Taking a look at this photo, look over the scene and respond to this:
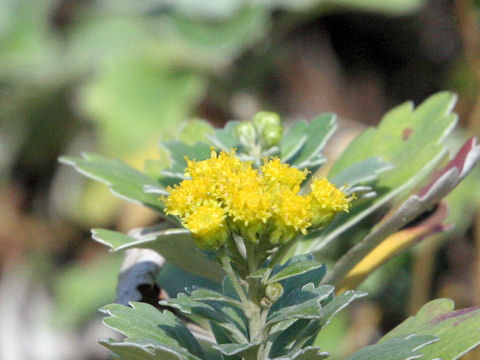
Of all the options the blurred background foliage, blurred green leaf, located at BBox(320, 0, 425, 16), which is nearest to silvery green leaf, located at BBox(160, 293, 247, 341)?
the blurred background foliage

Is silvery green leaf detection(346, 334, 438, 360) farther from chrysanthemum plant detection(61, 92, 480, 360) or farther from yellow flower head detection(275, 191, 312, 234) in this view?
yellow flower head detection(275, 191, 312, 234)

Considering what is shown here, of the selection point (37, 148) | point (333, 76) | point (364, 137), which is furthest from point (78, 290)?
point (364, 137)

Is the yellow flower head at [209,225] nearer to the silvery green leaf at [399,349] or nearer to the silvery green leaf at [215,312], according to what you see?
the silvery green leaf at [215,312]

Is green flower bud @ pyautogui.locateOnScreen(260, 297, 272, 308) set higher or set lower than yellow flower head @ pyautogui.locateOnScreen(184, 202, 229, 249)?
lower

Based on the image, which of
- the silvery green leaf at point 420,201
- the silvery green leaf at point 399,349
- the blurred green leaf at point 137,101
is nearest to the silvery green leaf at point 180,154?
the silvery green leaf at point 420,201

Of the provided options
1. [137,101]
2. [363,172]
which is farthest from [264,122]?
[137,101]

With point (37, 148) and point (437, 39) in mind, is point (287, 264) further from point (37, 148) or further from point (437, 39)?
point (37, 148)

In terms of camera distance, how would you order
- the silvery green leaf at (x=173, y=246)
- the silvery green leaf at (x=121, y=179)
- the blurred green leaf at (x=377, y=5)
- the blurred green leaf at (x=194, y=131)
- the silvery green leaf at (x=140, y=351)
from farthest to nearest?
1. the blurred green leaf at (x=377, y=5)
2. the blurred green leaf at (x=194, y=131)
3. the silvery green leaf at (x=121, y=179)
4. the silvery green leaf at (x=173, y=246)
5. the silvery green leaf at (x=140, y=351)
